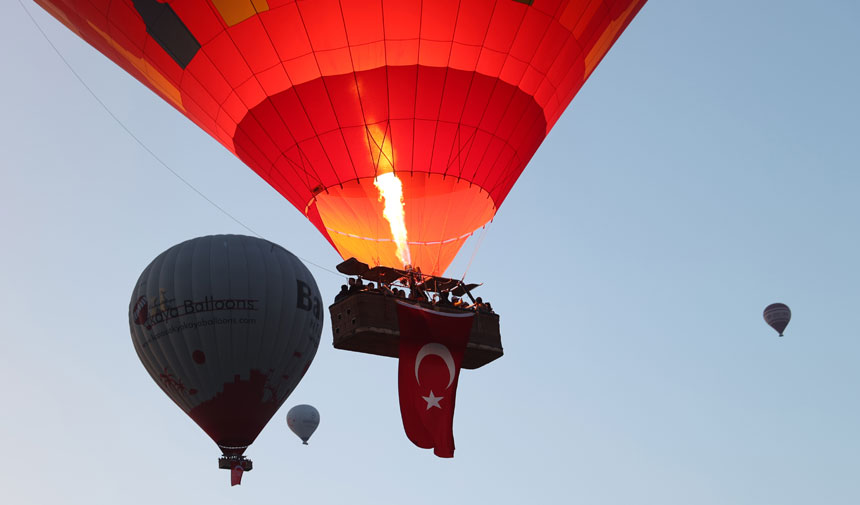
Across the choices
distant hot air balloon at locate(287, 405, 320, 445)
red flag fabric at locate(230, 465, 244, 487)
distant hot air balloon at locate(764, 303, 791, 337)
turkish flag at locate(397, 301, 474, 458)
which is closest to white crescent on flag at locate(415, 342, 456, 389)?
turkish flag at locate(397, 301, 474, 458)

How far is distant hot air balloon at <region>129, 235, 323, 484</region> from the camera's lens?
16516 mm

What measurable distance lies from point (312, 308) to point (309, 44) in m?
5.76

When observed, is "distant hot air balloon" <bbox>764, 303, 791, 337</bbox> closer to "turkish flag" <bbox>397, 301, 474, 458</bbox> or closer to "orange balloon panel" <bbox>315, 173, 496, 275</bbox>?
"orange balloon panel" <bbox>315, 173, 496, 275</bbox>

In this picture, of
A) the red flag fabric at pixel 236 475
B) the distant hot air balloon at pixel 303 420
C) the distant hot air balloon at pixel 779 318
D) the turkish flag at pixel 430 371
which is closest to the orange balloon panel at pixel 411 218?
the turkish flag at pixel 430 371

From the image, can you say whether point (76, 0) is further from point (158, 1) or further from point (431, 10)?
point (431, 10)

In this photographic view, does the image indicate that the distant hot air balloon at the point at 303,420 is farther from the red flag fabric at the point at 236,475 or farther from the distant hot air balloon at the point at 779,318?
the distant hot air balloon at the point at 779,318

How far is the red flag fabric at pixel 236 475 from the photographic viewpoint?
16125mm

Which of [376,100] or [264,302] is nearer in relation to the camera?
[376,100]

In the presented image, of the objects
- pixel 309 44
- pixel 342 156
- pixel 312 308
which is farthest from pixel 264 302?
pixel 309 44

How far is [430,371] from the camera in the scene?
41.5 ft

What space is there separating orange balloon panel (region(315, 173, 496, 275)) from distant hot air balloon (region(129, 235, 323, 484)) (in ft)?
10.4

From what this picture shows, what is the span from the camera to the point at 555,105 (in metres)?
14.9

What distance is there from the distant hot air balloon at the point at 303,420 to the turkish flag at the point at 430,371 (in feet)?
45.3

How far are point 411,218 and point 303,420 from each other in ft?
43.6
